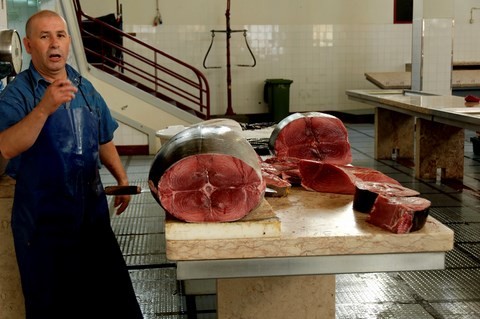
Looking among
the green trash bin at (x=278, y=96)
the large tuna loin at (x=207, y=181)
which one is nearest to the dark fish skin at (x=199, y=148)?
the large tuna loin at (x=207, y=181)

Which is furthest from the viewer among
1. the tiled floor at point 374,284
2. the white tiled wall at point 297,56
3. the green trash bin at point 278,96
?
the white tiled wall at point 297,56

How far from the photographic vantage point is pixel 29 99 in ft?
7.95

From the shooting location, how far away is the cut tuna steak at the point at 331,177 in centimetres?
232

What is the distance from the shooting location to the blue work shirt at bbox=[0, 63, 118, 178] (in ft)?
7.75

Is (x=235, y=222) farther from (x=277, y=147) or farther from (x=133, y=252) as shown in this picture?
(x=133, y=252)

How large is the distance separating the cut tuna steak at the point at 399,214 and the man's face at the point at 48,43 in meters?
1.32

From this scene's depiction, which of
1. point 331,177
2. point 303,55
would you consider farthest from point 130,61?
point 331,177

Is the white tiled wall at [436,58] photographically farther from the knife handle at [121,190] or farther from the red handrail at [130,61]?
the knife handle at [121,190]

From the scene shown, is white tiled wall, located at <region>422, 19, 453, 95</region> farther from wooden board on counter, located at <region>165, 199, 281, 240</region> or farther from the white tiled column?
wooden board on counter, located at <region>165, 199, 281, 240</region>

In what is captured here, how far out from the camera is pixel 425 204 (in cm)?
191

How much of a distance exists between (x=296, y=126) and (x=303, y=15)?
33.1ft

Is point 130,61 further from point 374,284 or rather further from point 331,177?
point 331,177

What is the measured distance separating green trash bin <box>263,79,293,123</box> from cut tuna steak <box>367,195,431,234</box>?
983cm

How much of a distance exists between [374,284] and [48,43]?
2588mm
